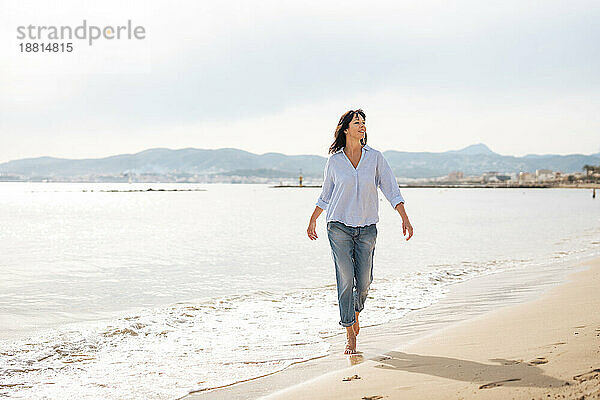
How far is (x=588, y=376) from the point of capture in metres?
3.47

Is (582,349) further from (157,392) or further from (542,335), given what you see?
(157,392)

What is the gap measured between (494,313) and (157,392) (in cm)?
452

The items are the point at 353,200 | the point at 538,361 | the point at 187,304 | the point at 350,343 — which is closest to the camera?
the point at 538,361

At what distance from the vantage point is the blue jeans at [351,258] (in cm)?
511

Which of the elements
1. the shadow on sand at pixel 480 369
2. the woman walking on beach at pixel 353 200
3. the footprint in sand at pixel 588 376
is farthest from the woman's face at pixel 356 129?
the footprint in sand at pixel 588 376

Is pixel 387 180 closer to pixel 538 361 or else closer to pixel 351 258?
pixel 351 258

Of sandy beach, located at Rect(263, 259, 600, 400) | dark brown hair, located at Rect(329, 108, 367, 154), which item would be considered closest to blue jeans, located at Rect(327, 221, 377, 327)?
sandy beach, located at Rect(263, 259, 600, 400)

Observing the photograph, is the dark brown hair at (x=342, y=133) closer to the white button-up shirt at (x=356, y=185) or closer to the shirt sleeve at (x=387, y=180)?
the white button-up shirt at (x=356, y=185)

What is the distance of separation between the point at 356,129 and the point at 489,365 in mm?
2415

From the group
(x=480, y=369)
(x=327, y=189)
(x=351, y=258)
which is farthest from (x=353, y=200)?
(x=480, y=369)

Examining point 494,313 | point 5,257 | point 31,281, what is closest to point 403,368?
point 494,313

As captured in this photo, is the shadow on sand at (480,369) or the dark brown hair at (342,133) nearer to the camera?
the shadow on sand at (480,369)

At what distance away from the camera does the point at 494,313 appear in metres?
7.07

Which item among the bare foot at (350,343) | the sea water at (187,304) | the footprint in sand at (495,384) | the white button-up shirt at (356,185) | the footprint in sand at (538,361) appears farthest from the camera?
the bare foot at (350,343)
